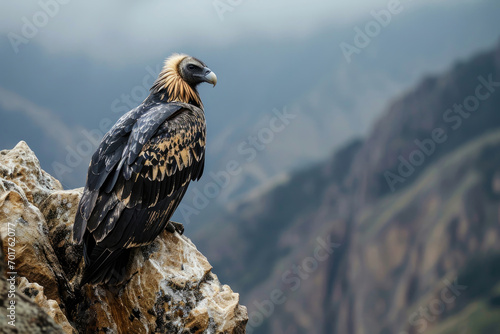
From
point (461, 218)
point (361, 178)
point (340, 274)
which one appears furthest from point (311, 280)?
point (461, 218)

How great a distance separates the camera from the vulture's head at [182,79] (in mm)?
8539

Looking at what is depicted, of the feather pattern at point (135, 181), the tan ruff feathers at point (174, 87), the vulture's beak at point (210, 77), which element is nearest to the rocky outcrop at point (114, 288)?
the feather pattern at point (135, 181)

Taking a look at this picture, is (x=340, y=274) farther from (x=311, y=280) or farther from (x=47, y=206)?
(x=47, y=206)

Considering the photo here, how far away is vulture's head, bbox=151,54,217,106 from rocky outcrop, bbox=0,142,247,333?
2.38 meters

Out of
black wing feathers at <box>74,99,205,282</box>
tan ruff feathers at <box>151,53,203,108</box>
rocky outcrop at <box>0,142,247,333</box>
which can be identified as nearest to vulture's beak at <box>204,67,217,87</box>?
tan ruff feathers at <box>151,53,203,108</box>

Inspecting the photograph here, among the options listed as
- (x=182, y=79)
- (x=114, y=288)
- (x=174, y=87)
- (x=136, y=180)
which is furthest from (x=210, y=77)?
(x=114, y=288)

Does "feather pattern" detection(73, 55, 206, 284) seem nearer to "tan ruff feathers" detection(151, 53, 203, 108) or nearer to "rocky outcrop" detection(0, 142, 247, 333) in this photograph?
"rocky outcrop" detection(0, 142, 247, 333)

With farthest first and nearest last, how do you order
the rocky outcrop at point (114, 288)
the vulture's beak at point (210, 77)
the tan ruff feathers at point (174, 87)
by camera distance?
the vulture's beak at point (210, 77) < the tan ruff feathers at point (174, 87) < the rocky outcrop at point (114, 288)

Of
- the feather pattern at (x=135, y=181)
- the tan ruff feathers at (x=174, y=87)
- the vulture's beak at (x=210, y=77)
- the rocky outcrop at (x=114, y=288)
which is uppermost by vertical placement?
the vulture's beak at (x=210, y=77)

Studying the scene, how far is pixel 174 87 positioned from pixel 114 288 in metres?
3.57

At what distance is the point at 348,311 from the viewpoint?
146 ft

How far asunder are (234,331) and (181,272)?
106cm

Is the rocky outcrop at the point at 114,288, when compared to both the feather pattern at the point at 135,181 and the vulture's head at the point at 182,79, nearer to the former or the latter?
the feather pattern at the point at 135,181

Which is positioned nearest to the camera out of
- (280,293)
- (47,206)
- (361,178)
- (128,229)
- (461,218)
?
(128,229)
